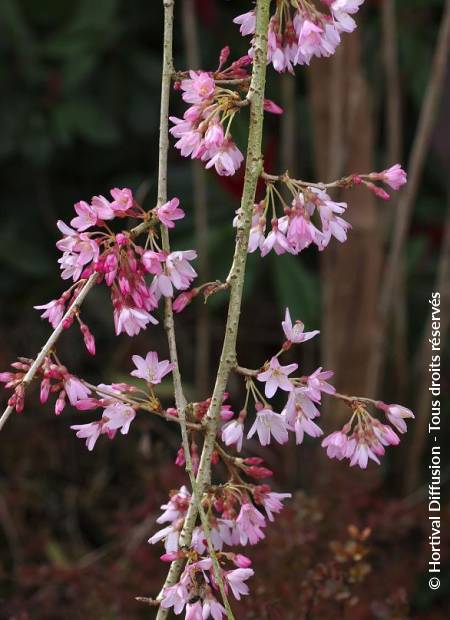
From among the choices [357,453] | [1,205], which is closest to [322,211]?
[357,453]

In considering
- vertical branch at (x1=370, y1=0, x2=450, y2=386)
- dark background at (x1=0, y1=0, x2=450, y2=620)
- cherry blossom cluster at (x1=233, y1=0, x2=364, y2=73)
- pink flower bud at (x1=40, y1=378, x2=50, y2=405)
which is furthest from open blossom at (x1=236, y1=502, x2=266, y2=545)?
vertical branch at (x1=370, y1=0, x2=450, y2=386)

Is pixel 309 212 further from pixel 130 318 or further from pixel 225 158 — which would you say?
pixel 130 318

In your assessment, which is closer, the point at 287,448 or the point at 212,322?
the point at 287,448

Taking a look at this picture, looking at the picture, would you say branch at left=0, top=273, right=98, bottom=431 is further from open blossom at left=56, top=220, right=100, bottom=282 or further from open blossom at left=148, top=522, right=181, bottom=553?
open blossom at left=148, top=522, right=181, bottom=553

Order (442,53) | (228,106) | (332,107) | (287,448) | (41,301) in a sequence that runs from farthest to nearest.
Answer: (41,301) → (287,448) → (332,107) → (442,53) → (228,106)

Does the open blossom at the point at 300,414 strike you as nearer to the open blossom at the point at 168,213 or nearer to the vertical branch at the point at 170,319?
the vertical branch at the point at 170,319

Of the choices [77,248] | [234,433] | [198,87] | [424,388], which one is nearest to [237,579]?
[234,433]

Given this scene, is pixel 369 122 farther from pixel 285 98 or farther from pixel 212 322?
pixel 212 322
